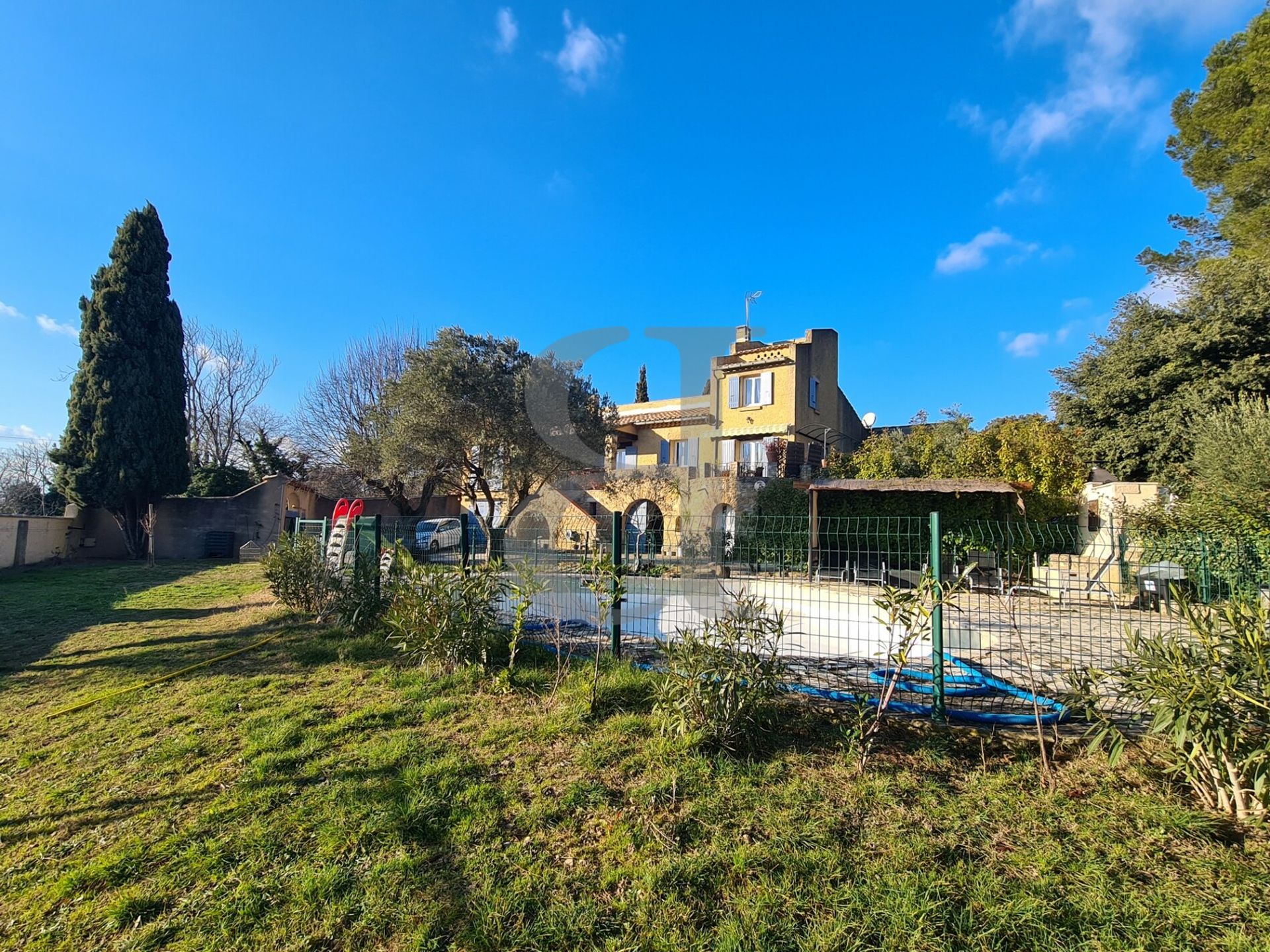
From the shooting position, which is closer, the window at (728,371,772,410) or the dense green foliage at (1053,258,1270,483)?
the dense green foliage at (1053,258,1270,483)

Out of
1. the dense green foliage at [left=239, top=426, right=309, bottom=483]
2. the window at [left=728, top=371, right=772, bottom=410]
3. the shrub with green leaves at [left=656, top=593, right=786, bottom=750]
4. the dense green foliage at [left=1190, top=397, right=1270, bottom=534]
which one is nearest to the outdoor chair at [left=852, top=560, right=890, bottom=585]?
the shrub with green leaves at [left=656, top=593, right=786, bottom=750]

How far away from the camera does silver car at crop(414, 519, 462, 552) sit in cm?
729

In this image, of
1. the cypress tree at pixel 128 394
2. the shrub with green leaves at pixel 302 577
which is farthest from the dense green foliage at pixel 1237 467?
the cypress tree at pixel 128 394

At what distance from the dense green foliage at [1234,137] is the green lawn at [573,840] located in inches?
555

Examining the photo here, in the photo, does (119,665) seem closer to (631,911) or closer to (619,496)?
(631,911)

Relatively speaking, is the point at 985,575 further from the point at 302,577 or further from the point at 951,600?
the point at 302,577

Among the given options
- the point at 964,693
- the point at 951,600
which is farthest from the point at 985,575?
the point at 951,600

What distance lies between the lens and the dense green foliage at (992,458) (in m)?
16.4

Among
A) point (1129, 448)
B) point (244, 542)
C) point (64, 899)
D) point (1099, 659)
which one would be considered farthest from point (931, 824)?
point (244, 542)

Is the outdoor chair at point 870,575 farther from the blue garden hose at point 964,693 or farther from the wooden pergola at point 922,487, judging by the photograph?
the wooden pergola at point 922,487

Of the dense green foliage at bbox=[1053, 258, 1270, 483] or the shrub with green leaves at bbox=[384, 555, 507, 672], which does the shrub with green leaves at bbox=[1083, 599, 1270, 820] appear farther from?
the dense green foliage at bbox=[1053, 258, 1270, 483]

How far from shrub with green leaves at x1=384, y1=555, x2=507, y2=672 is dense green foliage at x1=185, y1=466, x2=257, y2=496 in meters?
21.9

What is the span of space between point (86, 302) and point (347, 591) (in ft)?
64.6

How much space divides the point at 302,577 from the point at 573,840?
6.72m
